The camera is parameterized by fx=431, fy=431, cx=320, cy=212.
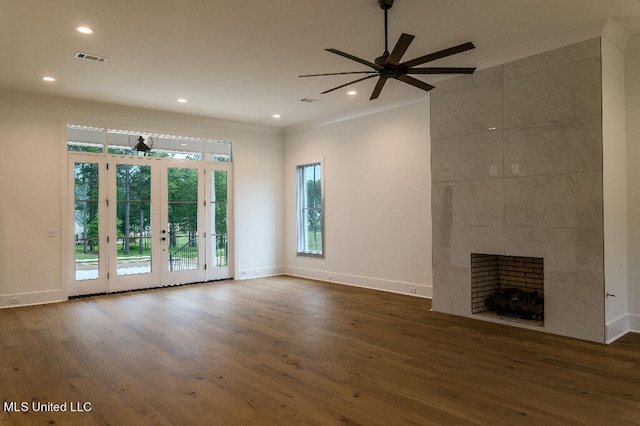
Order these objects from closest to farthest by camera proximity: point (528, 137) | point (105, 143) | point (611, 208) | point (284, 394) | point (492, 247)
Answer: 1. point (284, 394)
2. point (611, 208)
3. point (528, 137)
4. point (492, 247)
5. point (105, 143)

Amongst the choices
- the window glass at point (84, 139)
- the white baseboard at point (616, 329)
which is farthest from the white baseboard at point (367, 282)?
the window glass at point (84, 139)

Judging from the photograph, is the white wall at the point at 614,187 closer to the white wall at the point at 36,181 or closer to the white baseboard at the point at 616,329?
the white baseboard at the point at 616,329

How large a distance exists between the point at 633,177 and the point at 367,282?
164 inches

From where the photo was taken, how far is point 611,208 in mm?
4391

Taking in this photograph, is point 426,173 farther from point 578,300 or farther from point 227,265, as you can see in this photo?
point 227,265

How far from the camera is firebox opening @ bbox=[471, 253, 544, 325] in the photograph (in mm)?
5023

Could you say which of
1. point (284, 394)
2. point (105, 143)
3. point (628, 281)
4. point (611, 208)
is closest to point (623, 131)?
point (611, 208)

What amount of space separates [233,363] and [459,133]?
381 centimetres

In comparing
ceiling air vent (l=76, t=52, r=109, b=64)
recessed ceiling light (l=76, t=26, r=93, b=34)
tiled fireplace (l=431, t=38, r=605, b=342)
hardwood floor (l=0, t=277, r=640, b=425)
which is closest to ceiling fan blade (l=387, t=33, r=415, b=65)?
tiled fireplace (l=431, t=38, r=605, b=342)

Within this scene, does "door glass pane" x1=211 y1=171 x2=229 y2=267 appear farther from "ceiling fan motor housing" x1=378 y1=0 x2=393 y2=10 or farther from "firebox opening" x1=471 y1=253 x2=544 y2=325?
"ceiling fan motor housing" x1=378 y1=0 x2=393 y2=10

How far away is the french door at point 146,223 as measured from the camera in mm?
6965

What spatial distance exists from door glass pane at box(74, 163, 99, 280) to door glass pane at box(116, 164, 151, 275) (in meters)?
0.35

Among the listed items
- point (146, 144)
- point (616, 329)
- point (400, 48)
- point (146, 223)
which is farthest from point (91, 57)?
point (616, 329)

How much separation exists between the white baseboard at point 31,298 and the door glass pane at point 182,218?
1.82 metres
